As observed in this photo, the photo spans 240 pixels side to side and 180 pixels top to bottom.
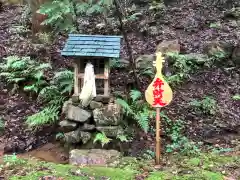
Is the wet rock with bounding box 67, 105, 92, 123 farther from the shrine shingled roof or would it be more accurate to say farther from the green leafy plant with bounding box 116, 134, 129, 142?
the shrine shingled roof

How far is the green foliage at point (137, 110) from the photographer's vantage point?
7974mm

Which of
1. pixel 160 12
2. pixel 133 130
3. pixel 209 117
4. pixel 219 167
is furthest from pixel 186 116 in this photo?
pixel 160 12

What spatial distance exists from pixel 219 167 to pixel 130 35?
7500 mm

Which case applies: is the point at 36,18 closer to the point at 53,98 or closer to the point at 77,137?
the point at 53,98

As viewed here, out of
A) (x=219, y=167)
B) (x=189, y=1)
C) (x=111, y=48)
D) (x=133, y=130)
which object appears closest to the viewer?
(x=219, y=167)

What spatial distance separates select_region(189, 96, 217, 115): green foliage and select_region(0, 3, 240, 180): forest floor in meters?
0.13

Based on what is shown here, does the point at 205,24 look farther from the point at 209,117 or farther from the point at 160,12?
the point at 209,117

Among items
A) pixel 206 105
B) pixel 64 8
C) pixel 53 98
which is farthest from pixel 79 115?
pixel 206 105

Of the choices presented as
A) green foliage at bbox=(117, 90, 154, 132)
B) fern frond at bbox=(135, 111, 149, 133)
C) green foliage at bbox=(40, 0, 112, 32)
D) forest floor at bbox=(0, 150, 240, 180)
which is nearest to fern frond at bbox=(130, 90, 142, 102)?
green foliage at bbox=(117, 90, 154, 132)

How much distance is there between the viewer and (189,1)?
1555 centimetres

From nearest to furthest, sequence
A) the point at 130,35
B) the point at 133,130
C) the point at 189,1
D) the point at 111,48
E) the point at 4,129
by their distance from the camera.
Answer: the point at 111,48 < the point at 133,130 < the point at 4,129 < the point at 130,35 < the point at 189,1

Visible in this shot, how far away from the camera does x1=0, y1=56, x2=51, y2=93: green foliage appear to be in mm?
9695

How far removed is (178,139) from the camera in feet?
26.7

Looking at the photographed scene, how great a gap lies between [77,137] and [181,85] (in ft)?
12.6
